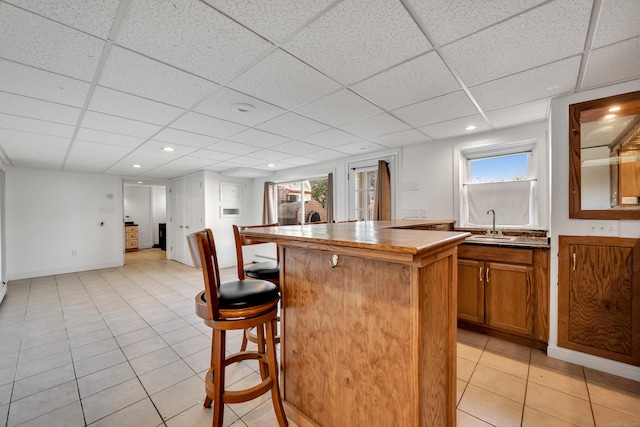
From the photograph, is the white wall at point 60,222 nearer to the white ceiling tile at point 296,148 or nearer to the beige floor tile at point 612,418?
the white ceiling tile at point 296,148

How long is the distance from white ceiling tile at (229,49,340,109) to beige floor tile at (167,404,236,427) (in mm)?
2356

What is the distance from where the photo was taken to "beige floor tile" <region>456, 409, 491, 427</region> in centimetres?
159

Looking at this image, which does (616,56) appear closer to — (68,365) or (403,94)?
(403,94)

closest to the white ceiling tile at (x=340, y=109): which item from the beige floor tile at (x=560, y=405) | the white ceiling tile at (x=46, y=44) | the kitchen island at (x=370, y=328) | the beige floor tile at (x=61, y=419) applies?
the kitchen island at (x=370, y=328)

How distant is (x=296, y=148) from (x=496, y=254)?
303cm

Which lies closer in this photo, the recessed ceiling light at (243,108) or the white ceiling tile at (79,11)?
the white ceiling tile at (79,11)

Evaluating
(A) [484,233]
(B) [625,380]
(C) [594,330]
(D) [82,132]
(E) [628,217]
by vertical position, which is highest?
(D) [82,132]

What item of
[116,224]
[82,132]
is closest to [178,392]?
[82,132]

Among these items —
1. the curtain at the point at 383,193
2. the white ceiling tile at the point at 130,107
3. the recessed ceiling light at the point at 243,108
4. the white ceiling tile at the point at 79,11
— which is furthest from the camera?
the curtain at the point at 383,193

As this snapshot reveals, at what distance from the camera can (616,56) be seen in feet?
5.61

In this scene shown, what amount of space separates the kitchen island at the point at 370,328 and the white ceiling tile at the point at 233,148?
2656mm

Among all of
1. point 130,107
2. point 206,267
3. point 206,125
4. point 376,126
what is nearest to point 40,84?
point 130,107

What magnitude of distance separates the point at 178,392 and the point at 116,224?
251 inches

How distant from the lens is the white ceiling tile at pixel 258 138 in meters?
3.30
